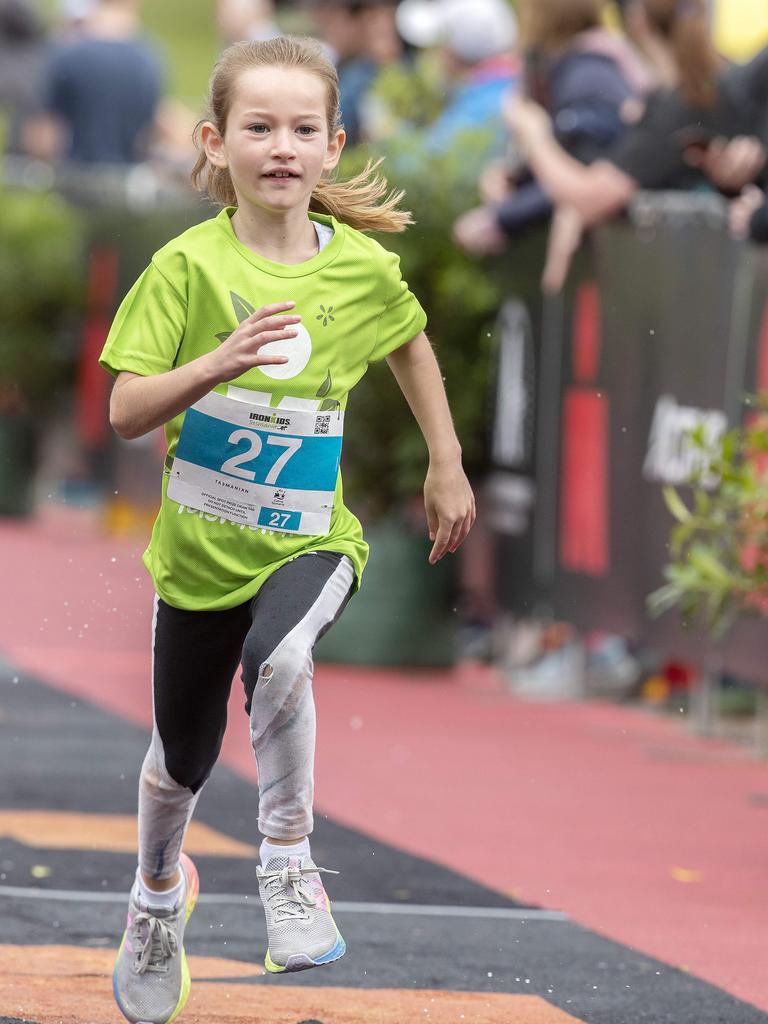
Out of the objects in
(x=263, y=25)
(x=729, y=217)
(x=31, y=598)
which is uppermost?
(x=263, y=25)

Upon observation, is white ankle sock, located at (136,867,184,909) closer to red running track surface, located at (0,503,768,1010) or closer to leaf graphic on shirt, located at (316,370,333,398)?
red running track surface, located at (0,503,768,1010)

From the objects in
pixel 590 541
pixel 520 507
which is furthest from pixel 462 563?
pixel 590 541

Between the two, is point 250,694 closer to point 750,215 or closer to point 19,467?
point 750,215

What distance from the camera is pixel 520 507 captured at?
1066 cm

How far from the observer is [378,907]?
621 centimetres

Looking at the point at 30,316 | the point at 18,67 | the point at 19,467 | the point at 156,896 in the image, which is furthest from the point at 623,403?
the point at 18,67

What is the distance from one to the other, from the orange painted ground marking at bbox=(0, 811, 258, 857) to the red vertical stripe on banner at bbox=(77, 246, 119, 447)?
30.9ft

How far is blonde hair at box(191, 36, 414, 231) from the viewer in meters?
4.49

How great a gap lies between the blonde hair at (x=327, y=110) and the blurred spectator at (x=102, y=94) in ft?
41.2

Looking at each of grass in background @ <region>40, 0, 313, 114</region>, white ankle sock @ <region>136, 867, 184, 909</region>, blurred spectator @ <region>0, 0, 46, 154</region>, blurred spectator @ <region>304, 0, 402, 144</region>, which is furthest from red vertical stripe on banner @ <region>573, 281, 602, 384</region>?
grass in background @ <region>40, 0, 313, 114</region>

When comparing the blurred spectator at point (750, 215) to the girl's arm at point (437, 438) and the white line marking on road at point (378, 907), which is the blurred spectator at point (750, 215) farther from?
the girl's arm at point (437, 438)

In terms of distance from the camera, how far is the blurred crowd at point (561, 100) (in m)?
8.71

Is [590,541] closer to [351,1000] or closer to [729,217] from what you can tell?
[729,217]

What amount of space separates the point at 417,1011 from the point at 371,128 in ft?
23.3
